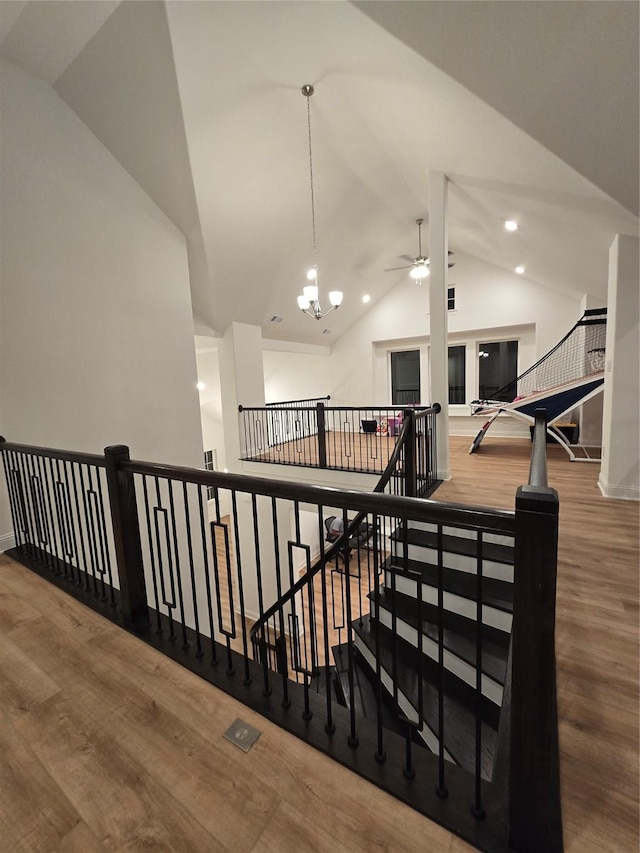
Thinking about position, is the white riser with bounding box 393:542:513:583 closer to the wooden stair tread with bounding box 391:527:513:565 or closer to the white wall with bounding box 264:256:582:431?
the wooden stair tread with bounding box 391:527:513:565

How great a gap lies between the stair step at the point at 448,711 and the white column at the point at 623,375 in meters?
2.95

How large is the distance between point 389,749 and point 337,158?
5.88 m

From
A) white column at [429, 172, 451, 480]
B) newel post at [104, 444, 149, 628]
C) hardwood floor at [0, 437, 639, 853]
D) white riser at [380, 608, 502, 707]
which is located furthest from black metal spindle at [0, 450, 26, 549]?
white column at [429, 172, 451, 480]

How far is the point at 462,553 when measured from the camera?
2.42 metres

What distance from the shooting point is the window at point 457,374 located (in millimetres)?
8133

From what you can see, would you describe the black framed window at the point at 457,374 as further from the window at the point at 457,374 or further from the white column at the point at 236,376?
the white column at the point at 236,376

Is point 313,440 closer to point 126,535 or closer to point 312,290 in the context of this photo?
point 312,290

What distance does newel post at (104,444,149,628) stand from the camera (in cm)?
192

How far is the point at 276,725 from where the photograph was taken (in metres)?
1.43

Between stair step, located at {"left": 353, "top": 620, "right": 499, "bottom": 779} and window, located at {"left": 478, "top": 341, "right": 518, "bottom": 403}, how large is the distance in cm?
650

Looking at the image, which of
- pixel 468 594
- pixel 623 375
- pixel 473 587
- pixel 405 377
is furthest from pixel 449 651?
pixel 405 377

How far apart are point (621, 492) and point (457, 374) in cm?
486

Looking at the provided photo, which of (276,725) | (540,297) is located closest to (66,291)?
(276,725)

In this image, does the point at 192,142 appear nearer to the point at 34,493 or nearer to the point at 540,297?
the point at 34,493
